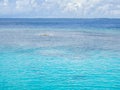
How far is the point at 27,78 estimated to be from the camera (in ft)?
59.2

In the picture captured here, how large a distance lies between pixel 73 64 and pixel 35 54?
5.85m

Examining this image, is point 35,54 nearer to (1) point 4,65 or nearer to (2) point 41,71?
(1) point 4,65

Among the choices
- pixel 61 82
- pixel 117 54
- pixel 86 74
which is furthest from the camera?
pixel 117 54

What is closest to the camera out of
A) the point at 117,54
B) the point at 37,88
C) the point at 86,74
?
the point at 37,88

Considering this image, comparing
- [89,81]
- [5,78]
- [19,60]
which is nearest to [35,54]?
[19,60]

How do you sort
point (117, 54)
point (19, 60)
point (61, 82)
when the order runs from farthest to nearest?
point (117, 54), point (19, 60), point (61, 82)

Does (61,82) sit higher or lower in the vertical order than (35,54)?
higher

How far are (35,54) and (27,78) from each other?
29.2ft

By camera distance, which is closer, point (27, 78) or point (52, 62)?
point (27, 78)

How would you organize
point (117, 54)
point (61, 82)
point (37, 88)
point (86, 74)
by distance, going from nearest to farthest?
point (37, 88) < point (61, 82) < point (86, 74) < point (117, 54)

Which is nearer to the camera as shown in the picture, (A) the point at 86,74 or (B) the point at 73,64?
(A) the point at 86,74

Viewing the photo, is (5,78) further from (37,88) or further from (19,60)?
(19,60)

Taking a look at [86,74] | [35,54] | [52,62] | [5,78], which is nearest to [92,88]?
[86,74]

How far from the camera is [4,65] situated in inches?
864
